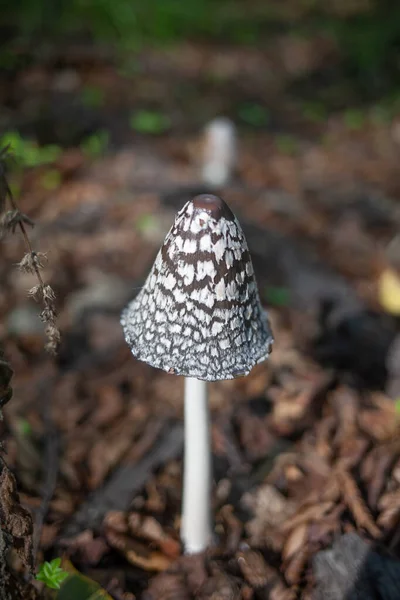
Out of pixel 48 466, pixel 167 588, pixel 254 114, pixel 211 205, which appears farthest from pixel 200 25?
pixel 167 588

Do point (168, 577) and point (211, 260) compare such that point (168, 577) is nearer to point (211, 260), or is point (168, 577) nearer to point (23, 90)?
point (211, 260)

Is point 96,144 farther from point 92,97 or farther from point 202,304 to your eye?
point 202,304

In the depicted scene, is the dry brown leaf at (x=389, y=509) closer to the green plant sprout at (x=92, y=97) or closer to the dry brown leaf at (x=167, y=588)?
the dry brown leaf at (x=167, y=588)

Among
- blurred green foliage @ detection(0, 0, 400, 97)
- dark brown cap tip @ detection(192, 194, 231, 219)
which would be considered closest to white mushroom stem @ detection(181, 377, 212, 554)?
dark brown cap tip @ detection(192, 194, 231, 219)

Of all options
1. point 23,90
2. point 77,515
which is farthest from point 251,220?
point 23,90

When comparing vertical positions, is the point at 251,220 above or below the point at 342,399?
above
